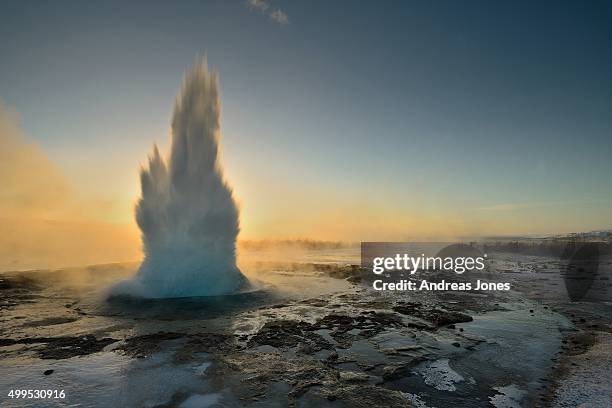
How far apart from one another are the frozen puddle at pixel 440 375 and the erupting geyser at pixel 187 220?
1719cm

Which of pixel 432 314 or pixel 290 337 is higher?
pixel 290 337

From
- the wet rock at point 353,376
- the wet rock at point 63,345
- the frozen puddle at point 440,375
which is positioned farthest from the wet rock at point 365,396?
the wet rock at point 63,345

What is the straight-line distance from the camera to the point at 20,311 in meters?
18.5

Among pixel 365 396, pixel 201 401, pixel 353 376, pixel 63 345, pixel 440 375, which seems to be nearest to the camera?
pixel 201 401

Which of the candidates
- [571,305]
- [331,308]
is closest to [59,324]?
[331,308]

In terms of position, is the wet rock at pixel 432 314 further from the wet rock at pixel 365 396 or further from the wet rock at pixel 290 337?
the wet rock at pixel 365 396

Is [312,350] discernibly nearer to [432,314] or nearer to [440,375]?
[440,375]

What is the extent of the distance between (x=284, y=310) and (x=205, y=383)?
32.6ft

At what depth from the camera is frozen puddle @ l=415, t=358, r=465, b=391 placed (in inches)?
376

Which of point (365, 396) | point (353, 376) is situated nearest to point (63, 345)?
point (353, 376)

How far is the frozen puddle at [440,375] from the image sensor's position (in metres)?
9.54

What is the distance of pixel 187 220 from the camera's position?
25047 mm

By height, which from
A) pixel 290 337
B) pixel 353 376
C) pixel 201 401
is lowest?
pixel 290 337

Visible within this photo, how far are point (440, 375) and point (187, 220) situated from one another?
20.6 m
